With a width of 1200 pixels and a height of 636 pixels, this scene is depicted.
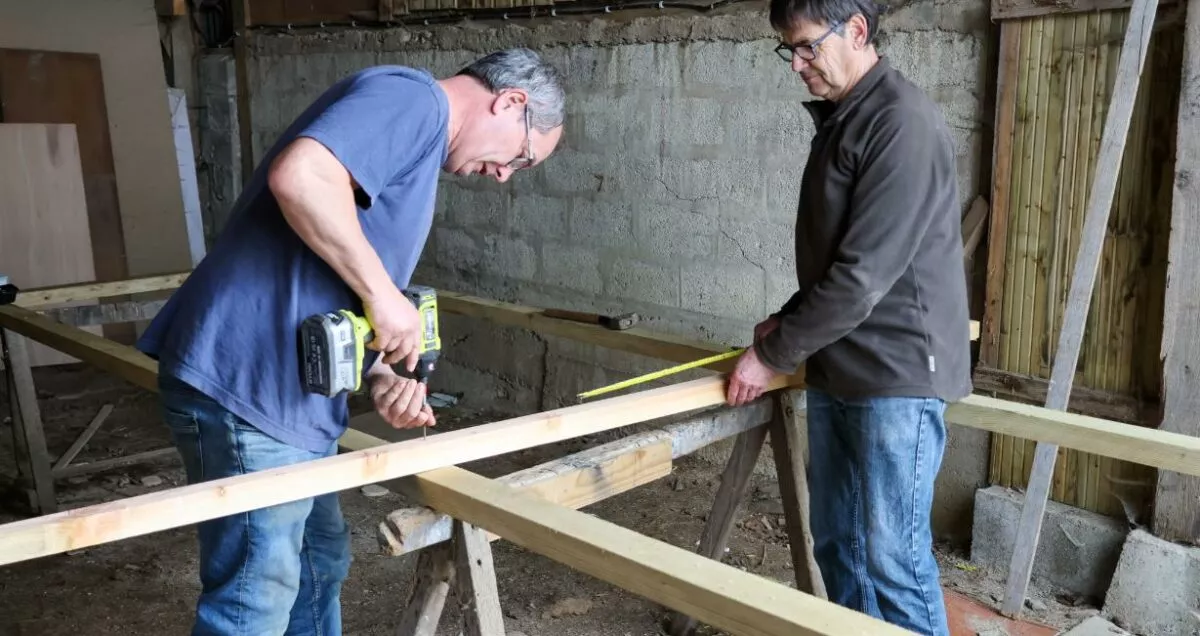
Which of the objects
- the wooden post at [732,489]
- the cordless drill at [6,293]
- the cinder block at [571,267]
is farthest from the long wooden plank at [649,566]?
the cinder block at [571,267]

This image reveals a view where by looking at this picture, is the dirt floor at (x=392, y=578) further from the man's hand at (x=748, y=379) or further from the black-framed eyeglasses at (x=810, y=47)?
the black-framed eyeglasses at (x=810, y=47)

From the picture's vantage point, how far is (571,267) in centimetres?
463

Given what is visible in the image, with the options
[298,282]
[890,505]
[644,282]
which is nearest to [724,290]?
[644,282]

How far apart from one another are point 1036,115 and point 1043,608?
1560 millimetres

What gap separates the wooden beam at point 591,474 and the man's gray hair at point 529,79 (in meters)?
0.67

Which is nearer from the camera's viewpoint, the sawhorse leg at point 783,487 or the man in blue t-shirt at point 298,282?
the man in blue t-shirt at point 298,282

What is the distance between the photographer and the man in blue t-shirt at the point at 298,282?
161 centimetres

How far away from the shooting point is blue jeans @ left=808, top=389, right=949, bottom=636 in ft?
6.99

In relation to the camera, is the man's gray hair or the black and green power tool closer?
the black and green power tool

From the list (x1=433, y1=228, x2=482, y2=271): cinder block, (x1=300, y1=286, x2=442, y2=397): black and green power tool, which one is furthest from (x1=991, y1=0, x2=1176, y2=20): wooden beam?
(x1=433, y1=228, x2=482, y2=271): cinder block

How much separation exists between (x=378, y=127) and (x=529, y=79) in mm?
362

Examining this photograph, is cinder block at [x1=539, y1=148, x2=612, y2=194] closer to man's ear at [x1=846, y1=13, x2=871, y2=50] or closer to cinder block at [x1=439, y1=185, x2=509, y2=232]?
cinder block at [x1=439, y1=185, x2=509, y2=232]

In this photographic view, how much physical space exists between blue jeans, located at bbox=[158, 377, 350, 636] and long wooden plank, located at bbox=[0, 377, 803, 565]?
0.14 meters

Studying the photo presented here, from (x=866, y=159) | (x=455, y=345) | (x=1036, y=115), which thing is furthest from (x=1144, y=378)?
(x=455, y=345)
